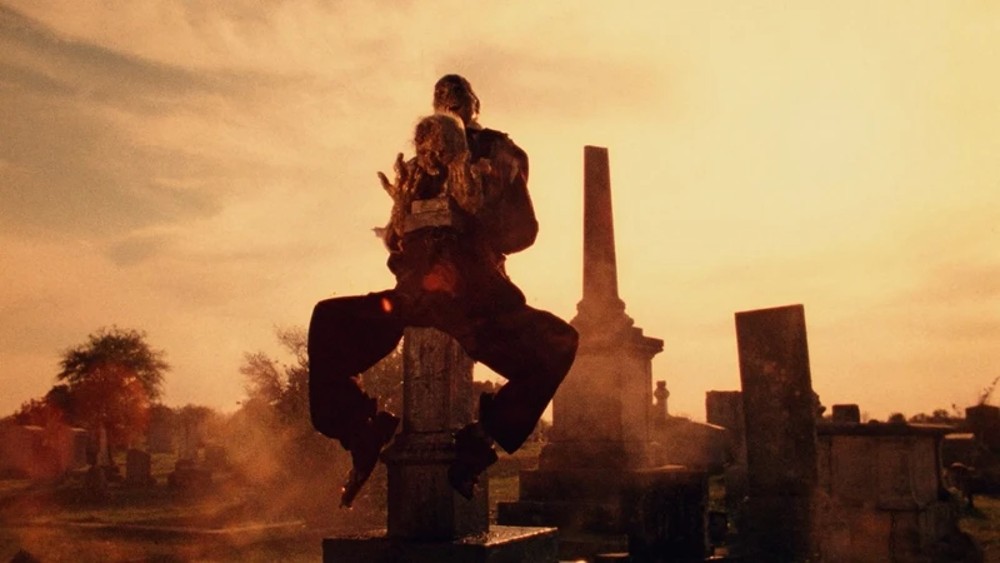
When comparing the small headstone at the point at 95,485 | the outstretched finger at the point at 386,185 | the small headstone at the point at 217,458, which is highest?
the outstretched finger at the point at 386,185

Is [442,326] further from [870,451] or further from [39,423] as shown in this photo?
[39,423]

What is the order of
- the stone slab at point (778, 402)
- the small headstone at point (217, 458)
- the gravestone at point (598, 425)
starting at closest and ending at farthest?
1. the stone slab at point (778, 402)
2. the gravestone at point (598, 425)
3. the small headstone at point (217, 458)

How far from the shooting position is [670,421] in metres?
22.0

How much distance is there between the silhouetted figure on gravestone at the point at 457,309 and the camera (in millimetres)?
3779

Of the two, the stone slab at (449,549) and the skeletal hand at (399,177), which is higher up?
the skeletal hand at (399,177)

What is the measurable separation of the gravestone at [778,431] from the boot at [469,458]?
23.3ft

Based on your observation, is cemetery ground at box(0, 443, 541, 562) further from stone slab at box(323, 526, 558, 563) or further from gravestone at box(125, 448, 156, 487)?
stone slab at box(323, 526, 558, 563)

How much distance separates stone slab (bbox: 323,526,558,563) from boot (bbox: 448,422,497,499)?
249 millimetres

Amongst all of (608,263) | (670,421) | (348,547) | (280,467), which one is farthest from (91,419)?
(348,547)

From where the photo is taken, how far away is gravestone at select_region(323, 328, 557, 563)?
12.2 ft

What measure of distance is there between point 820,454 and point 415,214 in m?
9.24

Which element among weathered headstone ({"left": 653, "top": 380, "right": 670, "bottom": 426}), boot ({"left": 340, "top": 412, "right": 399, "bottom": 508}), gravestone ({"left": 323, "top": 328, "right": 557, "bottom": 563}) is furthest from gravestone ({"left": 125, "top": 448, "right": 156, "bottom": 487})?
gravestone ({"left": 323, "top": 328, "right": 557, "bottom": 563})

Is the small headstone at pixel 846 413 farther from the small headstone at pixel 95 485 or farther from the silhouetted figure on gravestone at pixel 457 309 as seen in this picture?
the small headstone at pixel 95 485

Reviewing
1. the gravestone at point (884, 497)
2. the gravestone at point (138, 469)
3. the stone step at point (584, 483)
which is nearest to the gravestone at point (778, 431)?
the gravestone at point (884, 497)
